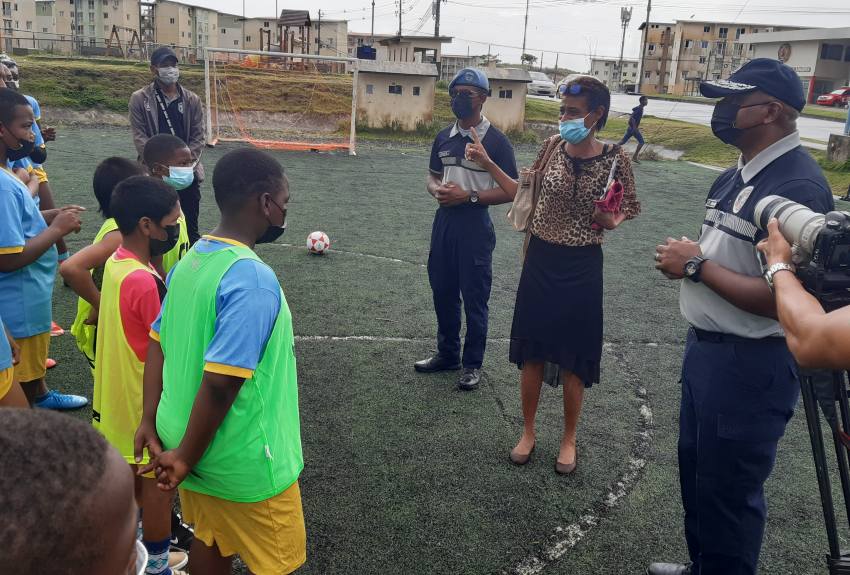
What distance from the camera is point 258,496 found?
7.05ft

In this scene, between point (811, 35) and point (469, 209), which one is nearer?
point (469, 209)

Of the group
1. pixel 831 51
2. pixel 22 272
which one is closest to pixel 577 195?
pixel 22 272

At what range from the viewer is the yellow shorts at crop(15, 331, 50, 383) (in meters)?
3.73

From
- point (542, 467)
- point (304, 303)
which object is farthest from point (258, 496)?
point (304, 303)

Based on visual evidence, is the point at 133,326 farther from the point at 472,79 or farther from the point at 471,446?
the point at 472,79

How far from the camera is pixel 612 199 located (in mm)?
3635

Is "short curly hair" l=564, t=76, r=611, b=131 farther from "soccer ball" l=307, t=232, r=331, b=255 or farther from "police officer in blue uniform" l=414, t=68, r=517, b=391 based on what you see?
"soccer ball" l=307, t=232, r=331, b=255

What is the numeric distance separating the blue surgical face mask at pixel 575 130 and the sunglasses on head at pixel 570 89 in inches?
6.3

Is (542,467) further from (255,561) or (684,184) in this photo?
(684,184)

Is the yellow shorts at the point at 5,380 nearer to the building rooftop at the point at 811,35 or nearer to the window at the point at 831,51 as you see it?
the building rooftop at the point at 811,35

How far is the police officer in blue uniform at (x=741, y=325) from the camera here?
2.56 metres

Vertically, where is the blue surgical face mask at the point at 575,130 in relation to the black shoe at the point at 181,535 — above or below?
above

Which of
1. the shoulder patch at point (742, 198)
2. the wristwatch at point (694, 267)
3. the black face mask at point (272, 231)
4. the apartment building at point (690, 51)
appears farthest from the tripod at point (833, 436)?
the apartment building at point (690, 51)

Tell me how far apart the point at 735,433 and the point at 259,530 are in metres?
1.82
